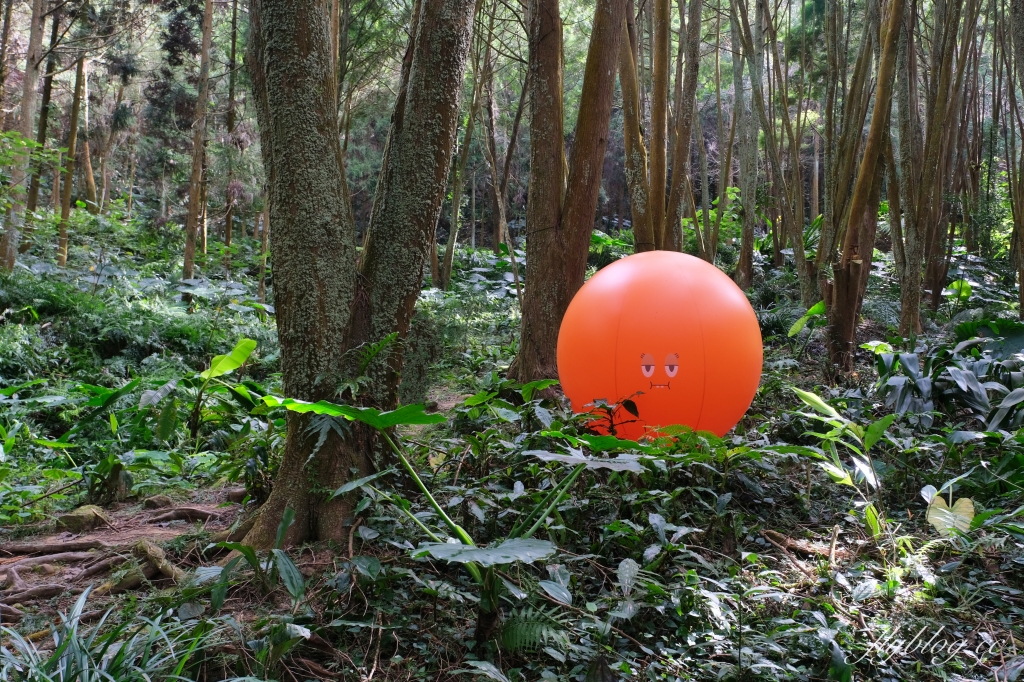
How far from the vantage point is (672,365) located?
3604 mm

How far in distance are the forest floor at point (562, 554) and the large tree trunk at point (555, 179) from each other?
2.54 feet

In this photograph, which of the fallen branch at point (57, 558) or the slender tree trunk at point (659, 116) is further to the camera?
the slender tree trunk at point (659, 116)

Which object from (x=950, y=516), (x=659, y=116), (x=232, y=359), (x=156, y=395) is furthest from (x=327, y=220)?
(x=659, y=116)

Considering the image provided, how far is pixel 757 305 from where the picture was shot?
9.40 meters

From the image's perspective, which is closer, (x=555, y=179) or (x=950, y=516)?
(x=950, y=516)

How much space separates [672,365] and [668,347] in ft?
0.33

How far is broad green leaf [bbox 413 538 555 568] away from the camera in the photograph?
1901 mm

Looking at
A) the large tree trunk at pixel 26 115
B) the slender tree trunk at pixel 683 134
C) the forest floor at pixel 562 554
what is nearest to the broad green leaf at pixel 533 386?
the forest floor at pixel 562 554

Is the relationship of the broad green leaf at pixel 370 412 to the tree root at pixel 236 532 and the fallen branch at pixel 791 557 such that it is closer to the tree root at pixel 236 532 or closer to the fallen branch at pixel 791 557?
the tree root at pixel 236 532

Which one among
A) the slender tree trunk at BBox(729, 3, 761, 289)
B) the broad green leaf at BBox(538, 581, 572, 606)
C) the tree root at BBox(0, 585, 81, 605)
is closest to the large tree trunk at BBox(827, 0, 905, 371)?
the slender tree trunk at BBox(729, 3, 761, 289)

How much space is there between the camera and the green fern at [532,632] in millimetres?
2049

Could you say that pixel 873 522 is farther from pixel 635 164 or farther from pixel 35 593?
pixel 635 164

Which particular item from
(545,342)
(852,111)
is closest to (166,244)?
(545,342)

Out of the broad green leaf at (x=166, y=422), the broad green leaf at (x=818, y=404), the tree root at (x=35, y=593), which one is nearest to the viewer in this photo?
the tree root at (x=35, y=593)
